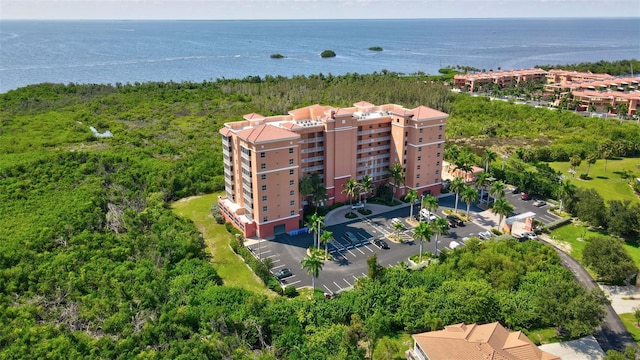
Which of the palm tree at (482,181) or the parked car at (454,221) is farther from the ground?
the palm tree at (482,181)

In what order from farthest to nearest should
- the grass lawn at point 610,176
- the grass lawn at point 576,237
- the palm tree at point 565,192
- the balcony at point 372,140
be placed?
the grass lawn at point 610,176 → the balcony at point 372,140 → the palm tree at point 565,192 → the grass lawn at point 576,237

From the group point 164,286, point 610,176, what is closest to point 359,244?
point 164,286

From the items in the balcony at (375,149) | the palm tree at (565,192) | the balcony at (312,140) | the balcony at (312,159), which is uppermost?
the balcony at (312,140)

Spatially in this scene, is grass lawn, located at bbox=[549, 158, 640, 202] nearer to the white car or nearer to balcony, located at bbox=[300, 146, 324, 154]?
the white car

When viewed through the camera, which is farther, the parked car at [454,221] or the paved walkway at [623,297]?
the parked car at [454,221]

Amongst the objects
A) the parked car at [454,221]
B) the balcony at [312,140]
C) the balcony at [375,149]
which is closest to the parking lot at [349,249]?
the parked car at [454,221]

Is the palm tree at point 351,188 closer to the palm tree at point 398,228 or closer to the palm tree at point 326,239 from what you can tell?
the palm tree at point 398,228

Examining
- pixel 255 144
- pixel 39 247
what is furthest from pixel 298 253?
pixel 39 247

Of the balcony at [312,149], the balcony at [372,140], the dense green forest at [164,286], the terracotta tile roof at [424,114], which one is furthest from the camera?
the balcony at [372,140]
